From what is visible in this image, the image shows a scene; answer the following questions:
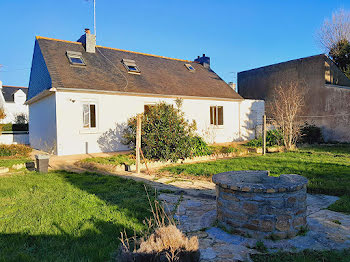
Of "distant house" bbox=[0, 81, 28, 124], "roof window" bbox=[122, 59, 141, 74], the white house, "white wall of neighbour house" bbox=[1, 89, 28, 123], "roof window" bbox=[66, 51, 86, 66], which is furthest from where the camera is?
"white wall of neighbour house" bbox=[1, 89, 28, 123]

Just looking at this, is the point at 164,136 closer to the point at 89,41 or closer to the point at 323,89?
the point at 89,41

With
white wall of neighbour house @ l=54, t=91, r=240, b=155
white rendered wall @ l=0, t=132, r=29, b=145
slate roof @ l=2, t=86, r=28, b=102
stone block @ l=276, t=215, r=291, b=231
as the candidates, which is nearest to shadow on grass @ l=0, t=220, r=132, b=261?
stone block @ l=276, t=215, r=291, b=231

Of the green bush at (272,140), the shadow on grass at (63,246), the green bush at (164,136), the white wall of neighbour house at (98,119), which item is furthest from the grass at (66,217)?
the green bush at (272,140)

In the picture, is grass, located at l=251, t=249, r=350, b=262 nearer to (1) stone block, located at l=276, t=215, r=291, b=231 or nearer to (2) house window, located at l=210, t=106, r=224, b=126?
(1) stone block, located at l=276, t=215, r=291, b=231

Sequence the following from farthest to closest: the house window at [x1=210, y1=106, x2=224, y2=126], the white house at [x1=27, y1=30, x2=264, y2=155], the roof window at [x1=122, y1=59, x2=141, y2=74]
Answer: the house window at [x1=210, y1=106, x2=224, y2=126] → the roof window at [x1=122, y1=59, x2=141, y2=74] → the white house at [x1=27, y1=30, x2=264, y2=155]

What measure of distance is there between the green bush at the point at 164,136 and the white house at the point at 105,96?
10.6 feet

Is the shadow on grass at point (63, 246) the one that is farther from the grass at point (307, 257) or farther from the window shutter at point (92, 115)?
the window shutter at point (92, 115)

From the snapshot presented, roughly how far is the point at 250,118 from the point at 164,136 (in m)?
10.3

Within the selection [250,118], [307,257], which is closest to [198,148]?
[307,257]

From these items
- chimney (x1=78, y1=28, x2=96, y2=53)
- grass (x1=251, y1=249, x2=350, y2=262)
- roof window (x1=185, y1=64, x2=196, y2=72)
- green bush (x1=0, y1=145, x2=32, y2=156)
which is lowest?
grass (x1=251, y1=249, x2=350, y2=262)

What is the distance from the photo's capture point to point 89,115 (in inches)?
484

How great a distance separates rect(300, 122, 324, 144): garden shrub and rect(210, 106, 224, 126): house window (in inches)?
194

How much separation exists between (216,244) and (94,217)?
199cm

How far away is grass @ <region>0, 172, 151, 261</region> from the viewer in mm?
3055
